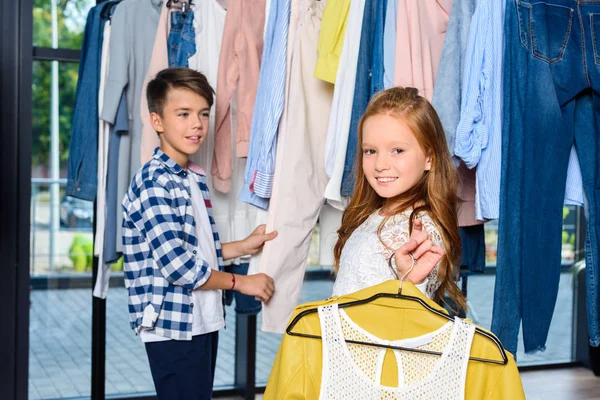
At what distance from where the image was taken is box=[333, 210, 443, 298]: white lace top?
162cm

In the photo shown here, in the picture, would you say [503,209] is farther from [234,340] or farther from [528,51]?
[234,340]

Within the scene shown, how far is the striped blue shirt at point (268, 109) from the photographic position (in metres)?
2.34

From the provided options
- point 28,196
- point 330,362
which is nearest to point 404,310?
point 330,362

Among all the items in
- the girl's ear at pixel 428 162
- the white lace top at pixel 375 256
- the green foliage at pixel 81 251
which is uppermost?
the girl's ear at pixel 428 162

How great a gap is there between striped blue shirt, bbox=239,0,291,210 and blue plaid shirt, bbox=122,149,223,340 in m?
0.23

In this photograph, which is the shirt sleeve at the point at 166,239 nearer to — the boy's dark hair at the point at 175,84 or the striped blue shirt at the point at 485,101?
the boy's dark hair at the point at 175,84

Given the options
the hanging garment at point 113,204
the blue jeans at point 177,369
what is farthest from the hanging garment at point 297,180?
Result: the hanging garment at point 113,204

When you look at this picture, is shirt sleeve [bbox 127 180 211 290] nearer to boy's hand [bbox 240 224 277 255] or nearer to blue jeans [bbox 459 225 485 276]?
boy's hand [bbox 240 224 277 255]

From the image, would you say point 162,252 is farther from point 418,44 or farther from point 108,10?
point 108,10

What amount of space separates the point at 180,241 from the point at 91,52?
3.77 ft

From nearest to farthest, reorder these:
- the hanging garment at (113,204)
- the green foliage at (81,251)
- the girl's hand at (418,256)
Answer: the girl's hand at (418,256) < the hanging garment at (113,204) < the green foliage at (81,251)

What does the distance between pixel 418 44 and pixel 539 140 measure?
447 millimetres

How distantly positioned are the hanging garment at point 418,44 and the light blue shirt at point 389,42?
2 centimetres

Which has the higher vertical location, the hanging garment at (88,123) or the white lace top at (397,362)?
the hanging garment at (88,123)
